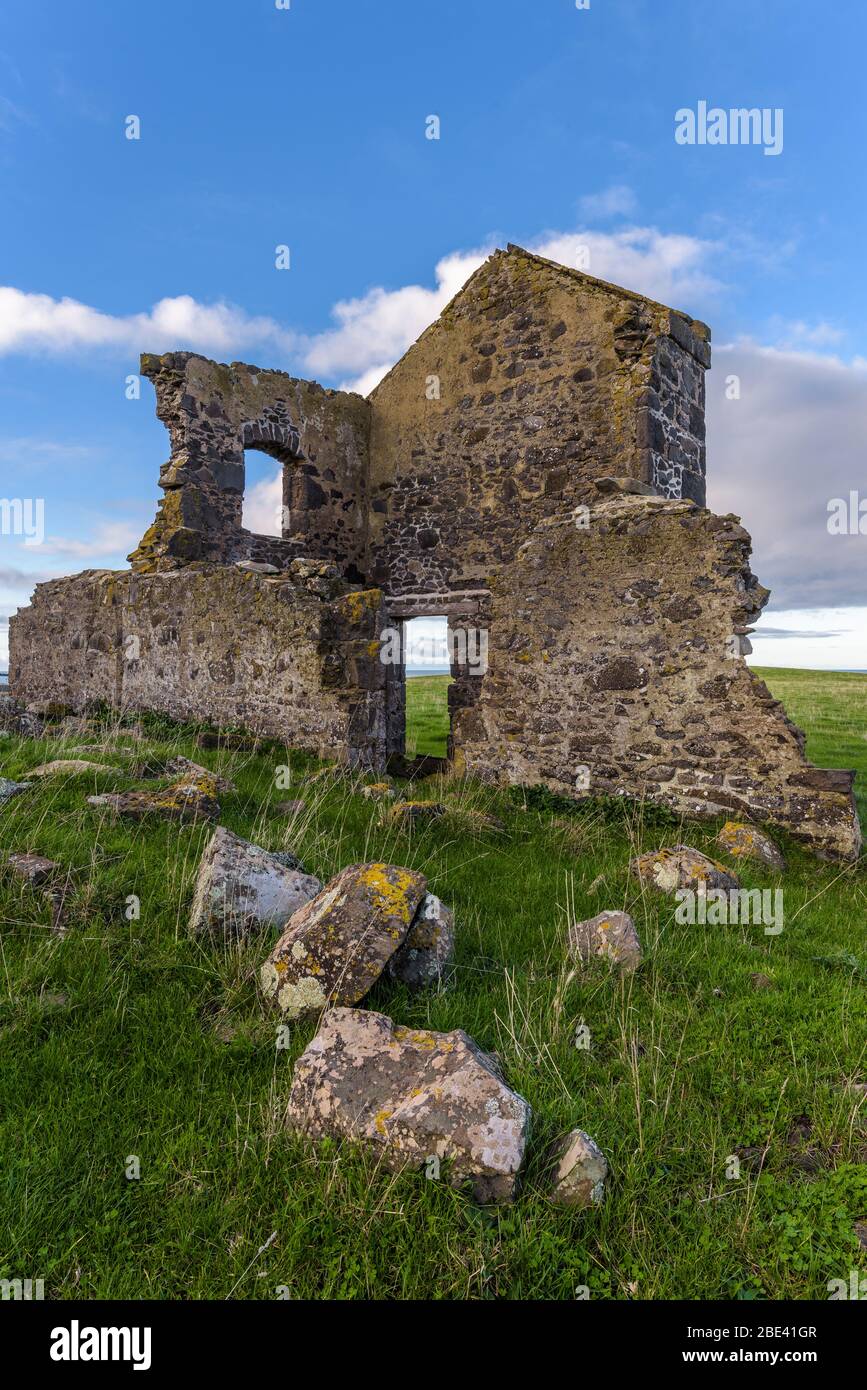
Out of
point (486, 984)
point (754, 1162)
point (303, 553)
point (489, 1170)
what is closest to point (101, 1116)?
point (489, 1170)

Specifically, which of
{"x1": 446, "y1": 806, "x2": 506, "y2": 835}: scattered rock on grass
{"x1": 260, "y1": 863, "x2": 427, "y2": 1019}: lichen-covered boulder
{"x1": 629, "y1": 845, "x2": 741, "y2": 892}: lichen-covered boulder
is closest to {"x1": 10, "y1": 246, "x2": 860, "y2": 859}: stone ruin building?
{"x1": 446, "y1": 806, "x2": 506, "y2": 835}: scattered rock on grass

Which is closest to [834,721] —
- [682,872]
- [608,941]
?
[682,872]

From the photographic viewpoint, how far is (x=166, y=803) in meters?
5.90

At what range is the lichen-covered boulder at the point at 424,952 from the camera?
3.88 meters

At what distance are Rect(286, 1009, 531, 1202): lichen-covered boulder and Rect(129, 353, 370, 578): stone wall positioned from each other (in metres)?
10.8

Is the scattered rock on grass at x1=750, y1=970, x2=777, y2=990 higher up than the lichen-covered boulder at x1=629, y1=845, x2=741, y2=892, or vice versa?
the lichen-covered boulder at x1=629, y1=845, x2=741, y2=892

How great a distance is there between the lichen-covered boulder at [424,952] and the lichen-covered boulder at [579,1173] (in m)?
1.31

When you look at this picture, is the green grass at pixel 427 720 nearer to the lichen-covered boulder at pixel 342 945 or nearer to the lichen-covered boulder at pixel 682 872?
the lichen-covered boulder at pixel 682 872

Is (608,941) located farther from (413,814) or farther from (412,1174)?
→ (413,814)

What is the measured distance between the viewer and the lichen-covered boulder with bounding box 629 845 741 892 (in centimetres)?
561

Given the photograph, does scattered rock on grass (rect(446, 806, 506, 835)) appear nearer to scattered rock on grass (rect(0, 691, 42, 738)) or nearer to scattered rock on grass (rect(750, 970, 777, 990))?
scattered rock on grass (rect(750, 970, 777, 990))

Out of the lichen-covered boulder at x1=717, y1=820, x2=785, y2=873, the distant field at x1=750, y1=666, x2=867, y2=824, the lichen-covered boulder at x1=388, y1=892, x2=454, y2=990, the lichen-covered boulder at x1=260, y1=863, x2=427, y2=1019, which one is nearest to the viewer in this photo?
the lichen-covered boulder at x1=260, y1=863, x2=427, y2=1019

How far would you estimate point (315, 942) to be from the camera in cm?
358
